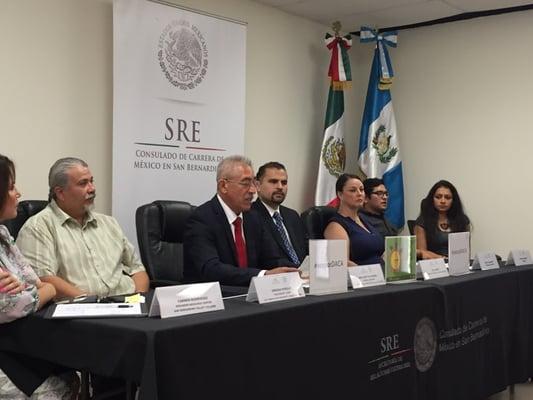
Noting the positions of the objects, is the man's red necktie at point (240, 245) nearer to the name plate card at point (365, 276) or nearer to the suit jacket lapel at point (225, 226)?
the suit jacket lapel at point (225, 226)

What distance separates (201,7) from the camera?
446 cm

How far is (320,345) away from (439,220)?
2.96 metres

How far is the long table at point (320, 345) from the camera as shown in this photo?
159 cm

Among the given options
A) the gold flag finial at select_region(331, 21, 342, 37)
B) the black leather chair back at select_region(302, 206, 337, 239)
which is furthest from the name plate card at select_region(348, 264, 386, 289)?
the gold flag finial at select_region(331, 21, 342, 37)

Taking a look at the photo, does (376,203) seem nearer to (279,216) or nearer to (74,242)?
(279,216)

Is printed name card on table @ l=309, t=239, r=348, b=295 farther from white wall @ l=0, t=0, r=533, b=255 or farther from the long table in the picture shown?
white wall @ l=0, t=0, r=533, b=255

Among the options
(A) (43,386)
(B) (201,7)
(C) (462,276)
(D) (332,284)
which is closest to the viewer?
(A) (43,386)

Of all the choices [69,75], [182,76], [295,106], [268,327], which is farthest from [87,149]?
[268,327]

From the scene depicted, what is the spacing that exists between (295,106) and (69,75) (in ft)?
6.63

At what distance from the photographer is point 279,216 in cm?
359

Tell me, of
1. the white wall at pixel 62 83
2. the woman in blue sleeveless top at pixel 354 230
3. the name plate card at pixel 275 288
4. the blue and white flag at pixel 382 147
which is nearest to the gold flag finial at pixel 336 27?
the blue and white flag at pixel 382 147

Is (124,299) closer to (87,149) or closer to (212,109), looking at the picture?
(87,149)

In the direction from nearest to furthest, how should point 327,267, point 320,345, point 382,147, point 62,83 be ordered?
point 320,345, point 327,267, point 62,83, point 382,147

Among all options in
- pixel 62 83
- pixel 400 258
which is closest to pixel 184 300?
pixel 400 258
